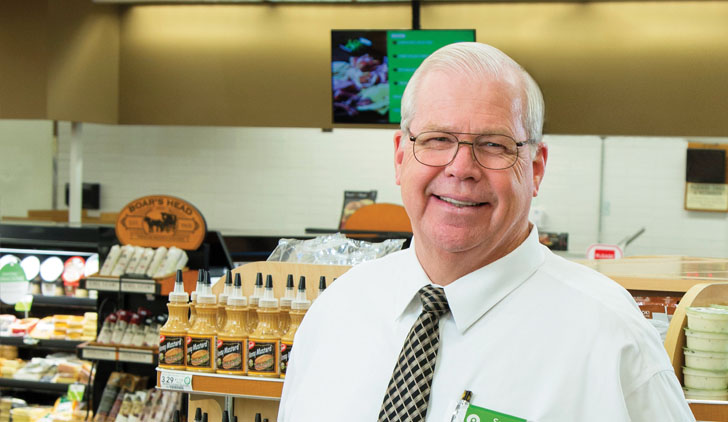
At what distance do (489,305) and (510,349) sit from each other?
0.09 m

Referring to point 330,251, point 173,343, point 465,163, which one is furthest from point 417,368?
point 330,251

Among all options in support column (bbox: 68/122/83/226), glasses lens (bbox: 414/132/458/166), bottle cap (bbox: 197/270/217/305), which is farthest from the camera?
support column (bbox: 68/122/83/226)

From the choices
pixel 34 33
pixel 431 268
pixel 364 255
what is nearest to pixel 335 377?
pixel 431 268

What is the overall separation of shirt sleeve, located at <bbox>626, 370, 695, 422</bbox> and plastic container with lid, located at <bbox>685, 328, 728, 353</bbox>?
98cm

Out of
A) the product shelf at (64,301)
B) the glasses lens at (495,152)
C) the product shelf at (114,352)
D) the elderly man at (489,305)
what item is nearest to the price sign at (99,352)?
the product shelf at (114,352)

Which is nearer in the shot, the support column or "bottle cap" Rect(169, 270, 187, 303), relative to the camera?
"bottle cap" Rect(169, 270, 187, 303)

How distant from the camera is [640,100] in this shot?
768 cm

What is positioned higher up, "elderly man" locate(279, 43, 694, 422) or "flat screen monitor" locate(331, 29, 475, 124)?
"flat screen monitor" locate(331, 29, 475, 124)

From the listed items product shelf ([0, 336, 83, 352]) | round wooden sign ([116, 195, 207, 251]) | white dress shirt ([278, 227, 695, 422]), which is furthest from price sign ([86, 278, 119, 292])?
white dress shirt ([278, 227, 695, 422])

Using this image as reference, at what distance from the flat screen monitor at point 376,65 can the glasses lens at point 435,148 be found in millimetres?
5757

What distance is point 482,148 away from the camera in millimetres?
1369

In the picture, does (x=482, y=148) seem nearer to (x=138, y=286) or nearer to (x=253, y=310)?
(x=253, y=310)

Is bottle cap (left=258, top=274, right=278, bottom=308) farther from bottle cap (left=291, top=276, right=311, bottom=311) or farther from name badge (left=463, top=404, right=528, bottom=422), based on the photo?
name badge (left=463, top=404, right=528, bottom=422)

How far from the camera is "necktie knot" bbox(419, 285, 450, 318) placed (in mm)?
1468
